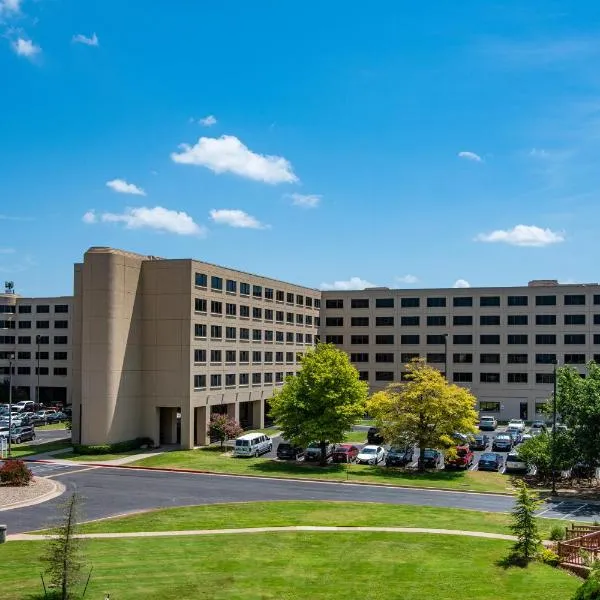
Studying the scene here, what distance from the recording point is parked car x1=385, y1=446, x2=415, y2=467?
2272 inches

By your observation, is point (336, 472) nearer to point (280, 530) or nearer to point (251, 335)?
point (280, 530)

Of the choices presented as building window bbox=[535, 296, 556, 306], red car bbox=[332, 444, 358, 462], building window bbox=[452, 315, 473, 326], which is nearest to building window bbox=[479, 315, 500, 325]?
building window bbox=[452, 315, 473, 326]

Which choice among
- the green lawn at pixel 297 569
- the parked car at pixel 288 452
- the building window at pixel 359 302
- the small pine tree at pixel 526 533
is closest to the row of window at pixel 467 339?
the building window at pixel 359 302

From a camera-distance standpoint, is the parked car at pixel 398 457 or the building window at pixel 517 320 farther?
the building window at pixel 517 320

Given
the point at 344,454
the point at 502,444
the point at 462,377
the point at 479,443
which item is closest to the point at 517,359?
the point at 462,377

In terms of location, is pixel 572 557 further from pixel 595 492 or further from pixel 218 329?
pixel 218 329

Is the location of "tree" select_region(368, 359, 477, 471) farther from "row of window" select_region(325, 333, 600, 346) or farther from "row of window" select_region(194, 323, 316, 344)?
"row of window" select_region(325, 333, 600, 346)

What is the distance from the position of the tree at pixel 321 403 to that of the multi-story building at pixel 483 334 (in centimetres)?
3697

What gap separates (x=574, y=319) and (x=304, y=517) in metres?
68.3

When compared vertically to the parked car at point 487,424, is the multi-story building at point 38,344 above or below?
above

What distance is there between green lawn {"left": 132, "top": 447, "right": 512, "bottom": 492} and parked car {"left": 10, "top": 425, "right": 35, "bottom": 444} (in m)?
18.5

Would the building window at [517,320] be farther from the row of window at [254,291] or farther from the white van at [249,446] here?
the white van at [249,446]

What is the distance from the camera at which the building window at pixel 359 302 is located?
102m

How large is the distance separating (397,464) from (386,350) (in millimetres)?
44506
